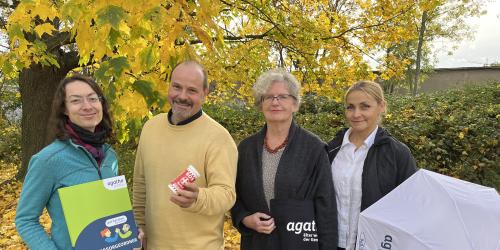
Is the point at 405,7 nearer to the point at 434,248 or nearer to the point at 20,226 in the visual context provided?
the point at 434,248

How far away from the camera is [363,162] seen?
246 centimetres

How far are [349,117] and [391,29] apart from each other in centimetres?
367

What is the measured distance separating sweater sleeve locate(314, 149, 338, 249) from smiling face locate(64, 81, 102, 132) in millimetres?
1274

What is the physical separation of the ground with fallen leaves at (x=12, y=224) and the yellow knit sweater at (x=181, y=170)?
3.00 m

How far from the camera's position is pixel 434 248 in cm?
183

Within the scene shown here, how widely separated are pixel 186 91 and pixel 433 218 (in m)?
1.39

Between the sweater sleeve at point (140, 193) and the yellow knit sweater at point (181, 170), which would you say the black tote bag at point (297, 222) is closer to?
the yellow knit sweater at point (181, 170)

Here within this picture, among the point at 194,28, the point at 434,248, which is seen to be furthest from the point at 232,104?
the point at 434,248

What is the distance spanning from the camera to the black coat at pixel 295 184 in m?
2.28

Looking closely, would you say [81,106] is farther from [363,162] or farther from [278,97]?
[363,162]

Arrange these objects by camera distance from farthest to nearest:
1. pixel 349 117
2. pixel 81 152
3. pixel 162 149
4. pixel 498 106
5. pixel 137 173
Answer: pixel 498 106, pixel 349 117, pixel 137 173, pixel 162 149, pixel 81 152

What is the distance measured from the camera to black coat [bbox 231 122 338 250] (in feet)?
7.48

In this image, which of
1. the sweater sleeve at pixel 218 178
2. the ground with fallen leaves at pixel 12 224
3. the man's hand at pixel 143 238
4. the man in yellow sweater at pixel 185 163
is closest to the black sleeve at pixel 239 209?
the man in yellow sweater at pixel 185 163

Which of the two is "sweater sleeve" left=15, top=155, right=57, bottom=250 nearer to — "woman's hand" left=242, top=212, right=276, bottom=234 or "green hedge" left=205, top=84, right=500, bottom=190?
"woman's hand" left=242, top=212, right=276, bottom=234
